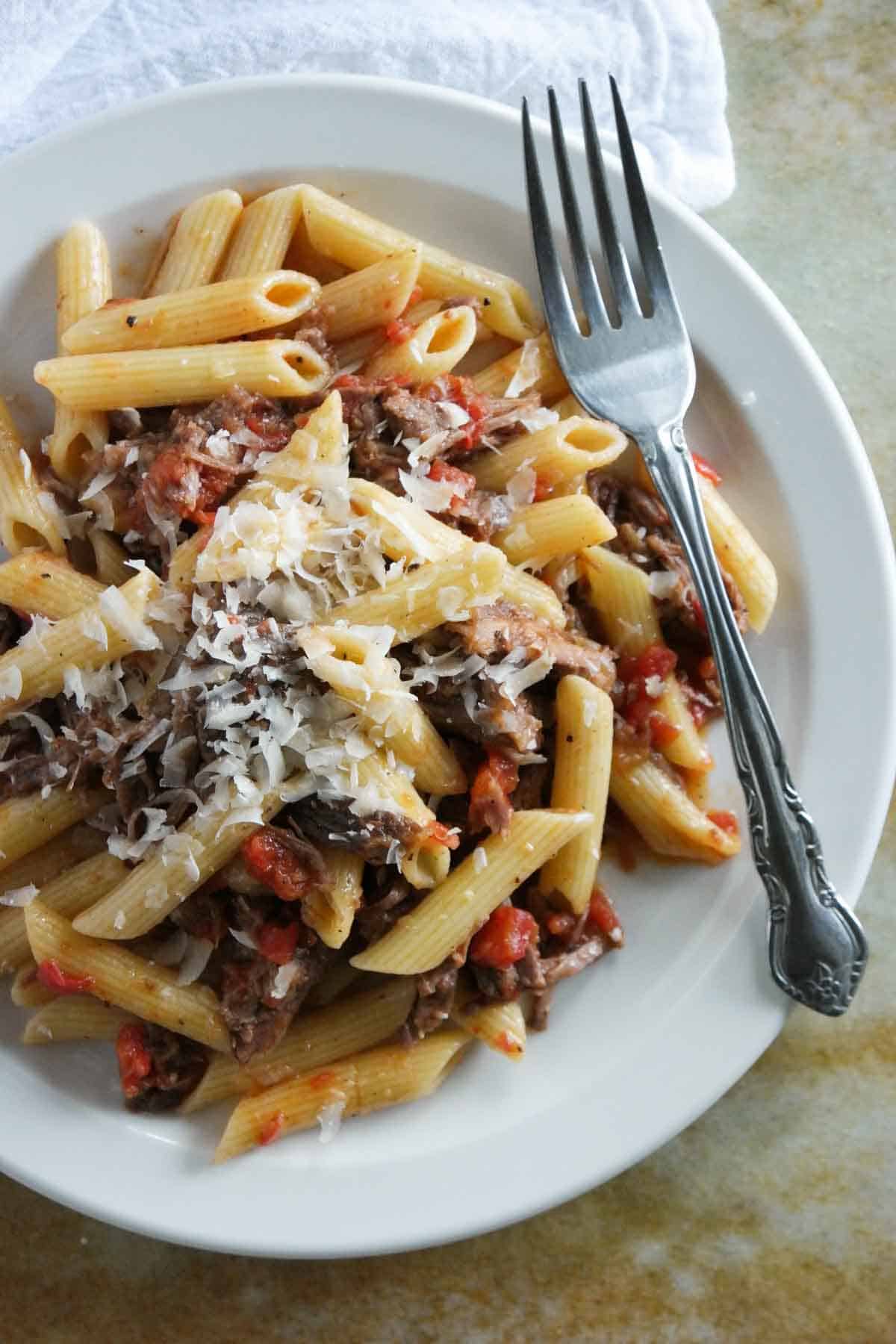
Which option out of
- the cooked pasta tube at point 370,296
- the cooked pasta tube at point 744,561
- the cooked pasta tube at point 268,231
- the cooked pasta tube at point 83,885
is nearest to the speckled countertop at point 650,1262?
the cooked pasta tube at point 83,885

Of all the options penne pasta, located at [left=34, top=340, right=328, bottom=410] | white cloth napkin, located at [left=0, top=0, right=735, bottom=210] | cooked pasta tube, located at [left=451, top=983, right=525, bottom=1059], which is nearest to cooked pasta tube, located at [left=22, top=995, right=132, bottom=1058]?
cooked pasta tube, located at [left=451, top=983, right=525, bottom=1059]

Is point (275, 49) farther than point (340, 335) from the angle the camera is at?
Yes

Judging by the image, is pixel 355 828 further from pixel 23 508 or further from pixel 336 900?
pixel 23 508

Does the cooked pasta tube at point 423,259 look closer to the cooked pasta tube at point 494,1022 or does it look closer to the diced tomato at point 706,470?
the diced tomato at point 706,470

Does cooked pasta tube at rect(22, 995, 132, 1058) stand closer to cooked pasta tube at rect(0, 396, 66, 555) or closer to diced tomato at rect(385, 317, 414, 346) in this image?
cooked pasta tube at rect(0, 396, 66, 555)

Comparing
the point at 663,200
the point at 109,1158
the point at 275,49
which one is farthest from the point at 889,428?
the point at 109,1158

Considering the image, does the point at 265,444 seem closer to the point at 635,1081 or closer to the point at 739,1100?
the point at 635,1081
